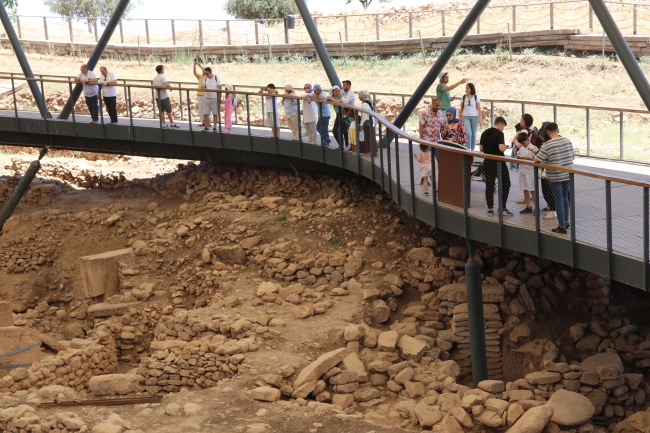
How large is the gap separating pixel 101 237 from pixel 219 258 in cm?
399

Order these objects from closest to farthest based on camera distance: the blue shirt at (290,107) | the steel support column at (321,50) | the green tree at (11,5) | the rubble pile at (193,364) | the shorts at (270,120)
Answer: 1. the rubble pile at (193,364)
2. the blue shirt at (290,107)
3. the shorts at (270,120)
4. the steel support column at (321,50)
5. the green tree at (11,5)

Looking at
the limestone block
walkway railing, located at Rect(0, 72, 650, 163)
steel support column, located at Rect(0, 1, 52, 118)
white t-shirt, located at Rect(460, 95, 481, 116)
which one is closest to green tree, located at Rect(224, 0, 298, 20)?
walkway railing, located at Rect(0, 72, 650, 163)

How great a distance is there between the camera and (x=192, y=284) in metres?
18.8

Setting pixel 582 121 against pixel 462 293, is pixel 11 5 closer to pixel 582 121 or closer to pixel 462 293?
pixel 582 121

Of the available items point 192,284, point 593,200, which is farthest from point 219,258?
point 593,200

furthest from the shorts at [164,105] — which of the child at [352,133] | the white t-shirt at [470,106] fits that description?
the white t-shirt at [470,106]

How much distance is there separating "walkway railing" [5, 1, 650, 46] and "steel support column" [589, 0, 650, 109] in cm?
1965

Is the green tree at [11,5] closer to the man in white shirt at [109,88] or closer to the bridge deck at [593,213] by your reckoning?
the man in white shirt at [109,88]

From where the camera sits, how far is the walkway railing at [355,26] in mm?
35625

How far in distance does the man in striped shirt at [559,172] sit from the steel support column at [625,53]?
2133 millimetres

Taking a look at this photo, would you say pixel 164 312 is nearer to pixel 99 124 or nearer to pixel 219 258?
pixel 219 258

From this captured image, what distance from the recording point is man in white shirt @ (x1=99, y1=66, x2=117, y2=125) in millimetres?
21109

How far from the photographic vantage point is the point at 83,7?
56.8m

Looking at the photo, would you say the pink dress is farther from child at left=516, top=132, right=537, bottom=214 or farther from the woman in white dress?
child at left=516, top=132, right=537, bottom=214
